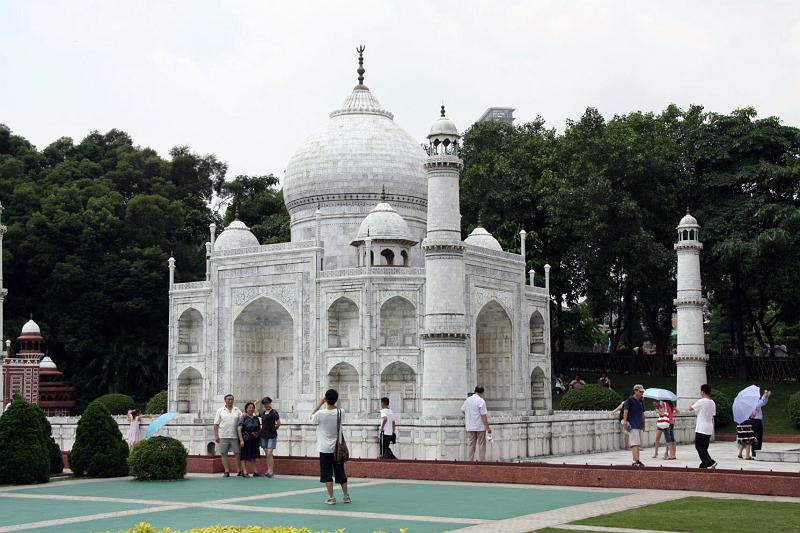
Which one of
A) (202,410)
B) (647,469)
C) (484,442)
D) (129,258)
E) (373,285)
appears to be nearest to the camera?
(647,469)

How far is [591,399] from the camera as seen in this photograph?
35.9 metres

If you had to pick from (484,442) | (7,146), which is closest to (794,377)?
(484,442)

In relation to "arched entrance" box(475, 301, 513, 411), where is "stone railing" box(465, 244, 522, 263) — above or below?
above

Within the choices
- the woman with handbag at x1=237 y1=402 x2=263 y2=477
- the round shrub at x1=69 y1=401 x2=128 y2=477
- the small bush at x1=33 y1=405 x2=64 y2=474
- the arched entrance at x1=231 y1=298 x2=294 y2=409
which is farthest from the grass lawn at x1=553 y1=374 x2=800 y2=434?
the small bush at x1=33 y1=405 x2=64 y2=474

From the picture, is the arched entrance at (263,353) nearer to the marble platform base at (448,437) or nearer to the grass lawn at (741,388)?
the marble platform base at (448,437)

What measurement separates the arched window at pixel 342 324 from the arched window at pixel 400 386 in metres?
1.57

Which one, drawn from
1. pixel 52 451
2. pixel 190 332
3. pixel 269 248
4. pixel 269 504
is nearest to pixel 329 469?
pixel 269 504

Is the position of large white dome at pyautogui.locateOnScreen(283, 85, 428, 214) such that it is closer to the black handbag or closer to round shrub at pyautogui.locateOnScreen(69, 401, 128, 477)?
round shrub at pyautogui.locateOnScreen(69, 401, 128, 477)

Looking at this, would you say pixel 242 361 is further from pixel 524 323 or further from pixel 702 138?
pixel 702 138

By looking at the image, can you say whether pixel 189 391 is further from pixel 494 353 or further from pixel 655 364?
pixel 655 364

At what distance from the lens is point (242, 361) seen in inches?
1446

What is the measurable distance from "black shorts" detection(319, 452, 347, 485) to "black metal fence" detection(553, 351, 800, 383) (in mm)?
33354

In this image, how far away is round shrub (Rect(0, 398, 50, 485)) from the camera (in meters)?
16.3

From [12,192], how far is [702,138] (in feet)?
111
